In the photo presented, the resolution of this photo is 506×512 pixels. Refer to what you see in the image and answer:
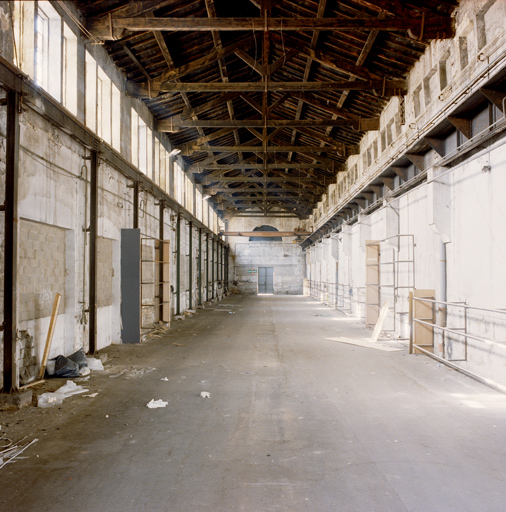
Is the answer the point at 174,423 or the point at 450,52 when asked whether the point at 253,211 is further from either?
the point at 174,423

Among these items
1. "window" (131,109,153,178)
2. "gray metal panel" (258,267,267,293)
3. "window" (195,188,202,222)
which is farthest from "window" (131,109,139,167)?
"gray metal panel" (258,267,267,293)

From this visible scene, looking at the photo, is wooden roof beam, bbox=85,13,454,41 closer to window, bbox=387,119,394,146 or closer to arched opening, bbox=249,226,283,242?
window, bbox=387,119,394,146

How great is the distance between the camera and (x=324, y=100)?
14.1 m

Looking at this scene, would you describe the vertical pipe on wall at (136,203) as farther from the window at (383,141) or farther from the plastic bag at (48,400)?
the window at (383,141)

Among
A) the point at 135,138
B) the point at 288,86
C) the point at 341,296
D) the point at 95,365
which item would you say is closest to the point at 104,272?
the point at 95,365

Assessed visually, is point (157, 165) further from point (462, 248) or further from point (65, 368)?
point (462, 248)

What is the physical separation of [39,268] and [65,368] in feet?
5.77

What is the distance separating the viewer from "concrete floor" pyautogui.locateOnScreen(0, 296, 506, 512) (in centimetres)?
311

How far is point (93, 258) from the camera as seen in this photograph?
8.55 m

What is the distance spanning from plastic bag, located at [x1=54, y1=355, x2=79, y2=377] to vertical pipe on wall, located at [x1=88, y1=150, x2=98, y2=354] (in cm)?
155

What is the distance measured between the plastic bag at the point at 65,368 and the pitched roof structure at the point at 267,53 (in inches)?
258

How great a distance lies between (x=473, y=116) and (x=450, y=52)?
179 cm

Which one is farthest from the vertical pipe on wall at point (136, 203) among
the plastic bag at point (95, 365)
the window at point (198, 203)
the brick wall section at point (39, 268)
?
the window at point (198, 203)

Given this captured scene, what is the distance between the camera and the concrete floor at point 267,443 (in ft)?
10.2
